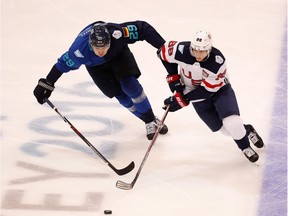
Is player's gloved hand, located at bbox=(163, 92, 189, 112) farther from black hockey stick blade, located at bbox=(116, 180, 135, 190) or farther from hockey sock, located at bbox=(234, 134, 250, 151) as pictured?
black hockey stick blade, located at bbox=(116, 180, 135, 190)

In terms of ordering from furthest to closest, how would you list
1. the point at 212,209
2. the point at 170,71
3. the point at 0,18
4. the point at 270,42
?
1. the point at 0,18
2. the point at 270,42
3. the point at 170,71
4. the point at 212,209

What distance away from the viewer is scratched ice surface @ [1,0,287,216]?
14.8ft

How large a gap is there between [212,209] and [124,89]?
1.05m

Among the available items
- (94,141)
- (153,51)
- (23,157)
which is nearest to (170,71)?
(94,141)

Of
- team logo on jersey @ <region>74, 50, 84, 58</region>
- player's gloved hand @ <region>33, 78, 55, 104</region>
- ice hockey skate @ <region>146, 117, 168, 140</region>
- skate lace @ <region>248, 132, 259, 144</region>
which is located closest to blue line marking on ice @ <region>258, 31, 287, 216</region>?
skate lace @ <region>248, 132, 259, 144</region>

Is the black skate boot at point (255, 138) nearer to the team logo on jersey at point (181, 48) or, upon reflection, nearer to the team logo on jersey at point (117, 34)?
the team logo on jersey at point (181, 48)

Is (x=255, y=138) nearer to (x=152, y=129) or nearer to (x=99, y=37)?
(x=152, y=129)

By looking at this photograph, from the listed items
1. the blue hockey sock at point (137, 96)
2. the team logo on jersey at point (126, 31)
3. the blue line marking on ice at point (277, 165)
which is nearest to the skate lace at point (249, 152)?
the blue line marking on ice at point (277, 165)

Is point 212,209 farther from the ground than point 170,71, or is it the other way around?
point 170,71

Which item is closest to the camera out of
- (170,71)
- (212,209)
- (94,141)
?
(212,209)

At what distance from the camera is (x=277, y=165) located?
4.80m

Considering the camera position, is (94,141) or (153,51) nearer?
(94,141)

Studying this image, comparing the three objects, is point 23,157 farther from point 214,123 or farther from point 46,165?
point 214,123

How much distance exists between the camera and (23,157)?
4.97 metres
